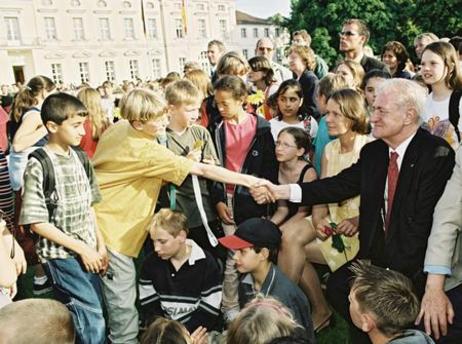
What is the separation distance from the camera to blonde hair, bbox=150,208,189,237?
11.9 ft

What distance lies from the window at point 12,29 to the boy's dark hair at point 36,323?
5837 centimetres

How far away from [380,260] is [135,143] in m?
2.08

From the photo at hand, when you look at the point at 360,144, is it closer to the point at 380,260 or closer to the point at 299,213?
the point at 299,213

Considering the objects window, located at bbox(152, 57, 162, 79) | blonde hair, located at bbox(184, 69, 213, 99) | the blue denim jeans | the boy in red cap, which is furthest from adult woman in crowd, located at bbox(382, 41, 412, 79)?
window, located at bbox(152, 57, 162, 79)

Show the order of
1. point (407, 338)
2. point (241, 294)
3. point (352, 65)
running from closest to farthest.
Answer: point (407, 338) → point (241, 294) → point (352, 65)

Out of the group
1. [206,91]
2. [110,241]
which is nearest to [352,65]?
[206,91]

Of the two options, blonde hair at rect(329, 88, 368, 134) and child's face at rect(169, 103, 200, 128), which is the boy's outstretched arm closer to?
child's face at rect(169, 103, 200, 128)

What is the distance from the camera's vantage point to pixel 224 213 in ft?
14.3

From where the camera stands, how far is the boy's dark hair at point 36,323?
6.12 feet

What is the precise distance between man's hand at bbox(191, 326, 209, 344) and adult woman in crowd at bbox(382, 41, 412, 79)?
18.8 ft

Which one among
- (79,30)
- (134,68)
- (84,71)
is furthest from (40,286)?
(134,68)

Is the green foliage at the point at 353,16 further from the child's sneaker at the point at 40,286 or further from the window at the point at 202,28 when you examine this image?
the child's sneaker at the point at 40,286

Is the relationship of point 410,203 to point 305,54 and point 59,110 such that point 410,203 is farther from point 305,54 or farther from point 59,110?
point 305,54

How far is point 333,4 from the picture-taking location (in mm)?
36938
